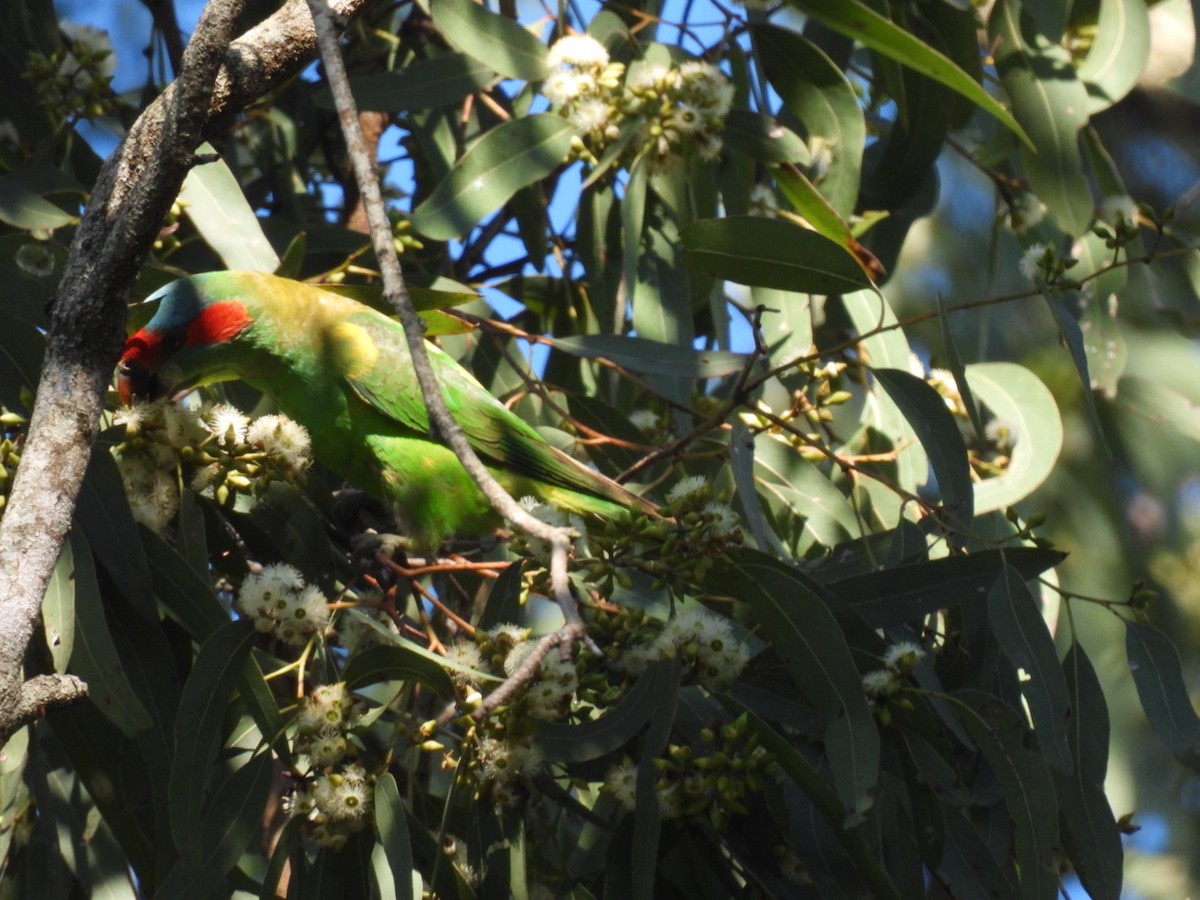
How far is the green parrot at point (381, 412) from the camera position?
2.53 m

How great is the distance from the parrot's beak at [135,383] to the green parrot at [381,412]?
0.23 m

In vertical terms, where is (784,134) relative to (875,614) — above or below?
above

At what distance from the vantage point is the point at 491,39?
2.59 metres

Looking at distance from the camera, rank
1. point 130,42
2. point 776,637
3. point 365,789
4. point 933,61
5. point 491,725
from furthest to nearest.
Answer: point 130,42 < point 933,61 < point 776,637 < point 365,789 < point 491,725

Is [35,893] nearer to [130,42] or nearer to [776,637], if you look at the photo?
[776,637]

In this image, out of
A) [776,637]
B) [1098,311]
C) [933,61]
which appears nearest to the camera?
[776,637]

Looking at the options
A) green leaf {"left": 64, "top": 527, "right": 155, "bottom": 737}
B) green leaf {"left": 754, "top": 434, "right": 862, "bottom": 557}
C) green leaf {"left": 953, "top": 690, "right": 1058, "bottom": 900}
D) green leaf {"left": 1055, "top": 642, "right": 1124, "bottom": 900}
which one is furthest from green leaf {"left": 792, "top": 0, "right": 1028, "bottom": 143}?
green leaf {"left": 64, "top": 527, "right": 155, "bottom": 737}

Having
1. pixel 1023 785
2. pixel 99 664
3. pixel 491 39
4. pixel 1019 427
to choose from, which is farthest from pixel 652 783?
pixel 491 39

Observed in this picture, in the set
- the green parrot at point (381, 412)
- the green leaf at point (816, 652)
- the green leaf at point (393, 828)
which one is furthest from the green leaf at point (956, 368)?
the green leaf at point (393, 828)

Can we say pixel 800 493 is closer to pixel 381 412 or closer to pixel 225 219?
pixel 381 412

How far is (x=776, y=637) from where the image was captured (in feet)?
5.95

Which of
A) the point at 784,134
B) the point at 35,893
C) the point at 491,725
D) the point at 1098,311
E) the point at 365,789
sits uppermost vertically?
the point at 784,134

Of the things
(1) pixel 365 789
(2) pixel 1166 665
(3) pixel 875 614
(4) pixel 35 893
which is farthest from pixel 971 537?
(4) pixel 35 893

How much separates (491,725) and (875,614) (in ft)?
2.35
